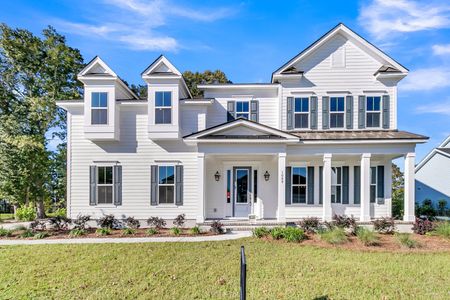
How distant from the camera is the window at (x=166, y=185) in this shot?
531 inches

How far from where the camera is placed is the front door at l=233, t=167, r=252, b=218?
13.8m

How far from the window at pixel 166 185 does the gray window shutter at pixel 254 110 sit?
4.94m

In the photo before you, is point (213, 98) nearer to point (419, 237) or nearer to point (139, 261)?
point (139, 261)

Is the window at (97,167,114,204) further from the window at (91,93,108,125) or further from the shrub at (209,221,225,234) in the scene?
the shrub at (209,221,225,234)

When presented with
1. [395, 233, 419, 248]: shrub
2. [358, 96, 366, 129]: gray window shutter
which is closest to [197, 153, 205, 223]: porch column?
[395, 233, 419, 248]: shrub

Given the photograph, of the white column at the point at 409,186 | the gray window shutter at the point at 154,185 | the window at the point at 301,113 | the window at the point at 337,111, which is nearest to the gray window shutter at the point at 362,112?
the window at the point at 337,111

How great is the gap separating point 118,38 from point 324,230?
Answer: 12492 mm

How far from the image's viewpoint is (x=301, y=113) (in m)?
13.9

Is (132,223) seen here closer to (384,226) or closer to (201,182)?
(201,182)

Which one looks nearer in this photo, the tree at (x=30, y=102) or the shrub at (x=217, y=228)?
the shrub at (x=217, y=228)

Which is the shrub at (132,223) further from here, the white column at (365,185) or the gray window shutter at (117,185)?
the white column at (365,185)

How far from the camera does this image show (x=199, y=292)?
5.80m

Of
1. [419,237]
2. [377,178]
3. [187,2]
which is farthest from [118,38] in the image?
[419,237]

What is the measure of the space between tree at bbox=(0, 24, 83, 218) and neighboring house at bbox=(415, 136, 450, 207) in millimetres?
27931
